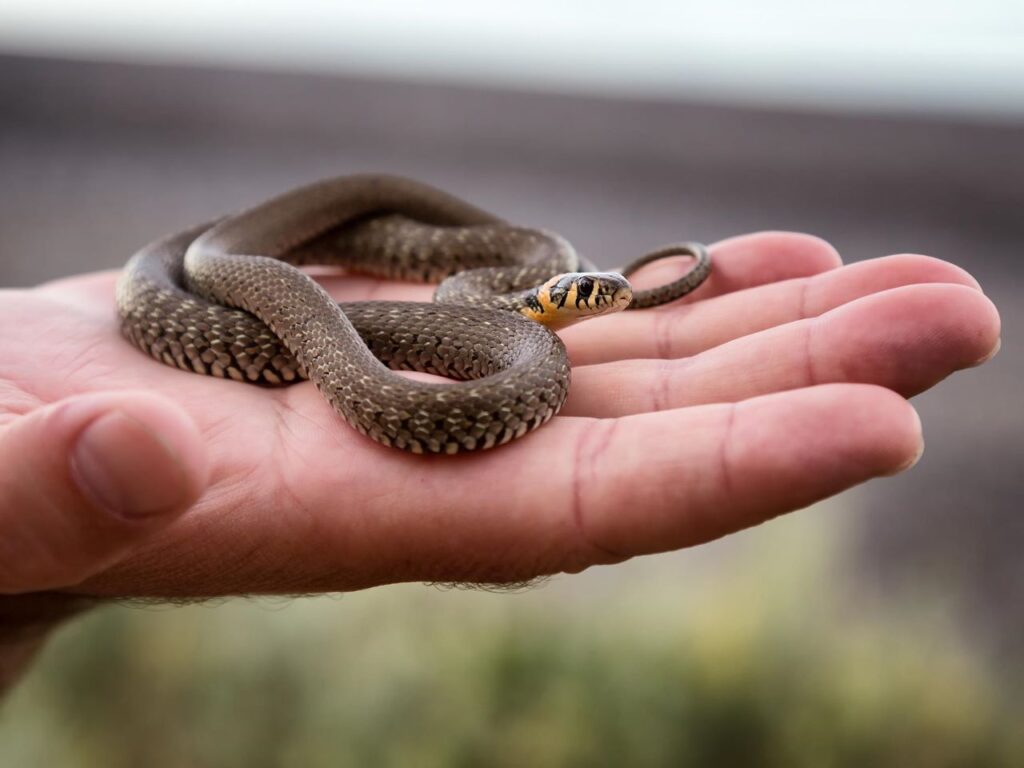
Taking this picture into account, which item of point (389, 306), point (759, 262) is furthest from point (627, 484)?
point (759, 262)

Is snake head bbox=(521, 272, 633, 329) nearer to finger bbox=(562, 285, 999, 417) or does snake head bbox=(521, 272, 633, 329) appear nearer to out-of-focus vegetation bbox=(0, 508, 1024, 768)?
finger bbox=(562, 285, 999, 417)

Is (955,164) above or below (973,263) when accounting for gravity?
above

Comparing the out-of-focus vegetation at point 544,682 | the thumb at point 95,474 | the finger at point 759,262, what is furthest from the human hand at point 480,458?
the out-of-focus vegetation at point 544,682

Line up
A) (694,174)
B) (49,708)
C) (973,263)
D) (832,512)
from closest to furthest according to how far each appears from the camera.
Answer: (49,708)
(832,512)
(973,263)
(694,174)

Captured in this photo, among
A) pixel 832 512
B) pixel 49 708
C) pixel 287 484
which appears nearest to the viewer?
pixel 287 484

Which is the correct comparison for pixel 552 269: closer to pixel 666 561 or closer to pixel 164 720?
pixel 666 561

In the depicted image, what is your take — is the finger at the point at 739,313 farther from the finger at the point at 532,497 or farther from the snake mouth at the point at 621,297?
the finger at the point at 532,497

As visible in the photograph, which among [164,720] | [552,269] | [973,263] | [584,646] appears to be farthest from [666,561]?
[973,263]
